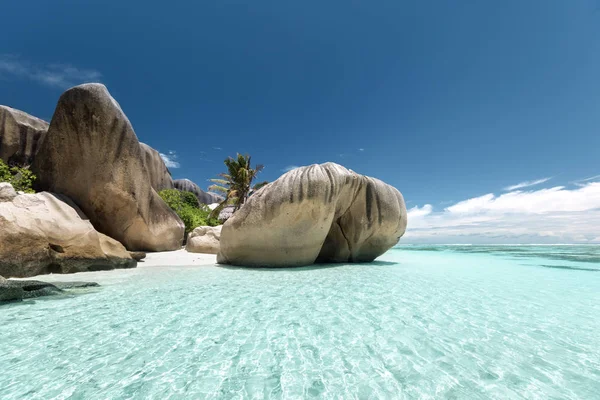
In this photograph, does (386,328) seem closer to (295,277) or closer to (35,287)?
(295,277)

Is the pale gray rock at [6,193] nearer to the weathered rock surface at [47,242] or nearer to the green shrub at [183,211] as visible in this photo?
the weathered rock surface at [47,242]

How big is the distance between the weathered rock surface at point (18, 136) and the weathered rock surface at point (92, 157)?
396 centimetres

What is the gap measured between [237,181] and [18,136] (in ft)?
39.2

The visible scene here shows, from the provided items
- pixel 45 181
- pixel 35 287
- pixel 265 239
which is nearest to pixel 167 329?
pixel 35 287

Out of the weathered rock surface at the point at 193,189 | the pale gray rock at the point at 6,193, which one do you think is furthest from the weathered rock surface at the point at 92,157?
the weathered rock surface at the point at 193,189

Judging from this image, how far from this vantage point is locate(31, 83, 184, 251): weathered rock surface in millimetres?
8344

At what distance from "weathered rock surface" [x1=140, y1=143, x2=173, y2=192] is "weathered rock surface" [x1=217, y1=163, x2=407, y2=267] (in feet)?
41.9

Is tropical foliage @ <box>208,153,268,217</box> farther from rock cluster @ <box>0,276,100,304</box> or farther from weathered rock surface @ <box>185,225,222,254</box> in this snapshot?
rock cluster @ <box>0,276,100,304</box>

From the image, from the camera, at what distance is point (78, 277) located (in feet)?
18.5

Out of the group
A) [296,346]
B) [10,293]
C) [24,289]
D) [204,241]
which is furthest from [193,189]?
[296,346]

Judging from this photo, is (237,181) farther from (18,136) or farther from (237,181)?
(18,136)

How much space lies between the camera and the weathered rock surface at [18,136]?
10.9 meters

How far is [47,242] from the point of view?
5.82 m

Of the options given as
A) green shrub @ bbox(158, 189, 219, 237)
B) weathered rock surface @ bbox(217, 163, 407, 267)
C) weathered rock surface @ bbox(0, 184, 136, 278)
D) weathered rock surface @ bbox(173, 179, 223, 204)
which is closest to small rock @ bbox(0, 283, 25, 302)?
weathered rock surface @ bbox(0, 184, 136, 278)
